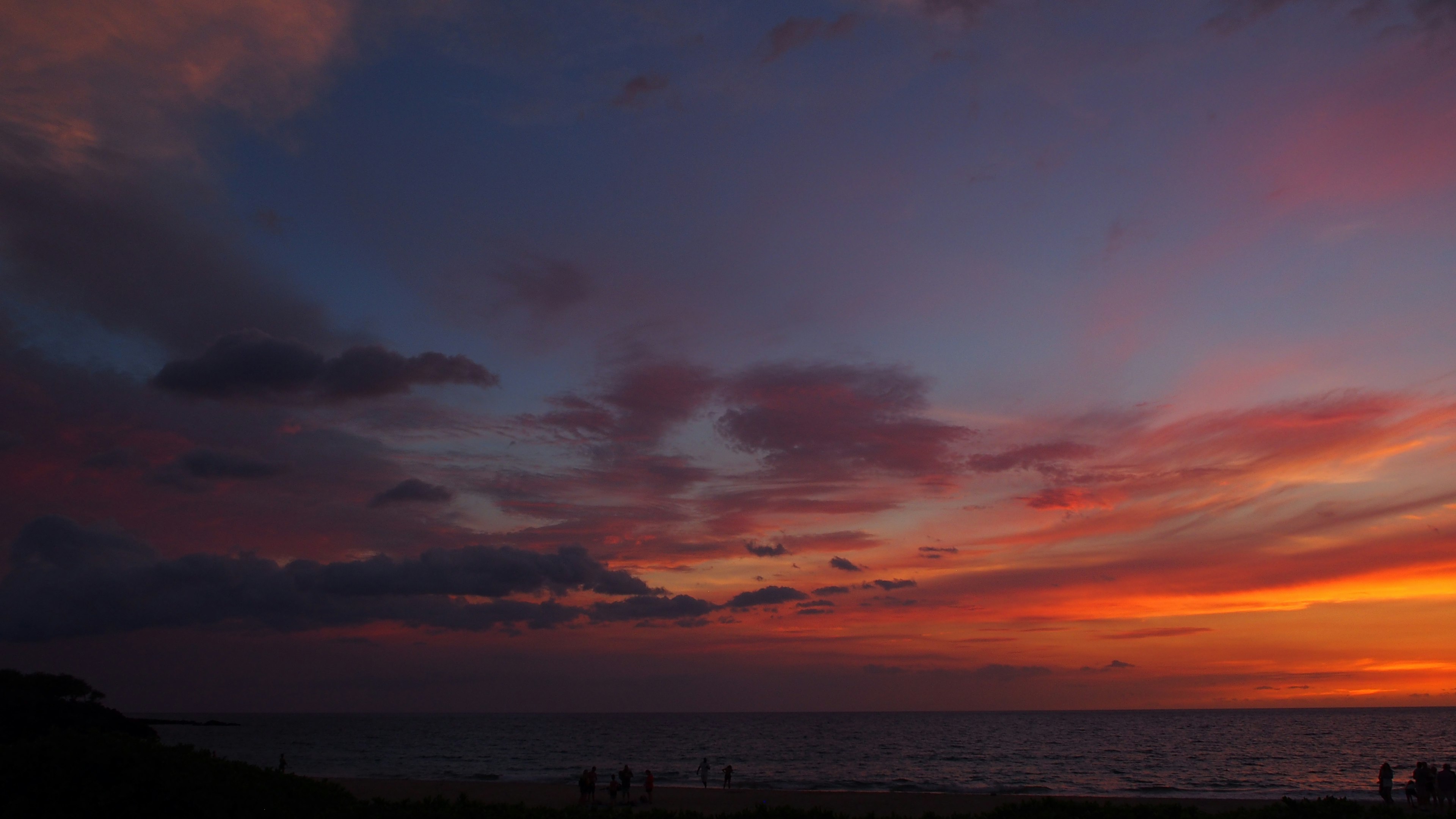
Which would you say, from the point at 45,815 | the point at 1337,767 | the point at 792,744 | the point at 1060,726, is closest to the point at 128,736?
the point at 45,815

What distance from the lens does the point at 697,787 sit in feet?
193

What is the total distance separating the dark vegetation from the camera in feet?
50.2

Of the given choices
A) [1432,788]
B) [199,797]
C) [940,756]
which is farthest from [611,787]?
[940,756]

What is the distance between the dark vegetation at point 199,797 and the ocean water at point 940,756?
13962 millimetres

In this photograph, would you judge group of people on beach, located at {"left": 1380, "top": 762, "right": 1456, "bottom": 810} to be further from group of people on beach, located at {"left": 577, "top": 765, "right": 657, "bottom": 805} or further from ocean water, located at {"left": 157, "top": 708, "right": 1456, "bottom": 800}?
group of people on beach, located at {"left": 577, "top": 765, "right": 657, "bottom": 805}

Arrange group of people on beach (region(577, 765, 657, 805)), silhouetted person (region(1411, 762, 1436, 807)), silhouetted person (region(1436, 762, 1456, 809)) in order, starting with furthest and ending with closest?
group of people on beach (region(577, 765, 657, 805))
silhouetted person (region(1436, 762, 1456, 809))
silhouetted person (region(1411, 762, 1436, 807))

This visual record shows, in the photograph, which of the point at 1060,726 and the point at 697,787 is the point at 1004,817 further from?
the point at 1060,726

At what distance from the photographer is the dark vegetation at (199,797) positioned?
50.2ft

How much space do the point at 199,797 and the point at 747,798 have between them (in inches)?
1407

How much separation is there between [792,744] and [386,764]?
62.6 m

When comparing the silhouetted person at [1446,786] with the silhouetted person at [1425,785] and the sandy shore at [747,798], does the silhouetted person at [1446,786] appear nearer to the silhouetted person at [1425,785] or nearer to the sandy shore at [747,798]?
the silhouetted person at [1425,785]

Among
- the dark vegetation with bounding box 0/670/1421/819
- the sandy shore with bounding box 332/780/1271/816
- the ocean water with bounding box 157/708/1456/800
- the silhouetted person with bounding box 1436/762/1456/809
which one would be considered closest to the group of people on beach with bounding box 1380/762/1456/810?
the silhouetted person with bounding box 1436/762/1456/809

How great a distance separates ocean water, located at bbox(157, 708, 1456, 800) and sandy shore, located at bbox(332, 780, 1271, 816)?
9.50 m

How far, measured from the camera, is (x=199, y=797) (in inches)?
620
